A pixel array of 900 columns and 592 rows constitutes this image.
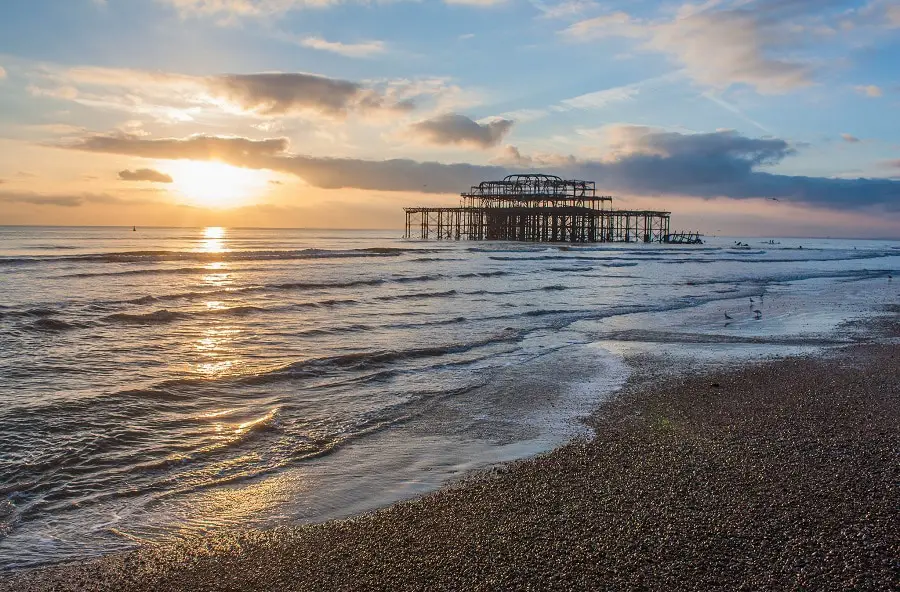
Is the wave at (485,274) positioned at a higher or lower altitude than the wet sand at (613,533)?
higher

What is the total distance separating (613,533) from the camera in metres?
4.46

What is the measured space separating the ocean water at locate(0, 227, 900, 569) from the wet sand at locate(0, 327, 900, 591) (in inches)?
17.3

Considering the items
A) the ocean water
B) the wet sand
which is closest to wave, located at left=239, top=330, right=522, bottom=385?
the ocean water

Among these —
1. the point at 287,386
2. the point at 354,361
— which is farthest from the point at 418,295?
the point at 287,386

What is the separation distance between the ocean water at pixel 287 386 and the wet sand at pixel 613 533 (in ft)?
1.44

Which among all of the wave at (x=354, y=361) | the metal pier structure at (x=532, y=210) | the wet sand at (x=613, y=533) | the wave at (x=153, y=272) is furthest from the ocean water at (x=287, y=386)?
the metal pier structure at (x=532, y=210)

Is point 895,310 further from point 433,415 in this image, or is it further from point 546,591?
point 546,591

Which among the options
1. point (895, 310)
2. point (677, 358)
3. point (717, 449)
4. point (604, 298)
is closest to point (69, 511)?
point (717, 449)

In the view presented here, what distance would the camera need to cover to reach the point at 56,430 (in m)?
7.08

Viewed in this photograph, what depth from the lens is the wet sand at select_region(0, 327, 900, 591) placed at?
12.9 feet

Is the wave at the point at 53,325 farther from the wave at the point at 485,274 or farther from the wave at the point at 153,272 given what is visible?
the wave at the point at 485,274

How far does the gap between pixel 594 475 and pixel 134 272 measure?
27.5 m

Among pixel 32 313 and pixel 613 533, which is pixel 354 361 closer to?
pixel 613 533

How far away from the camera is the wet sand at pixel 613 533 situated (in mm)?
3938
